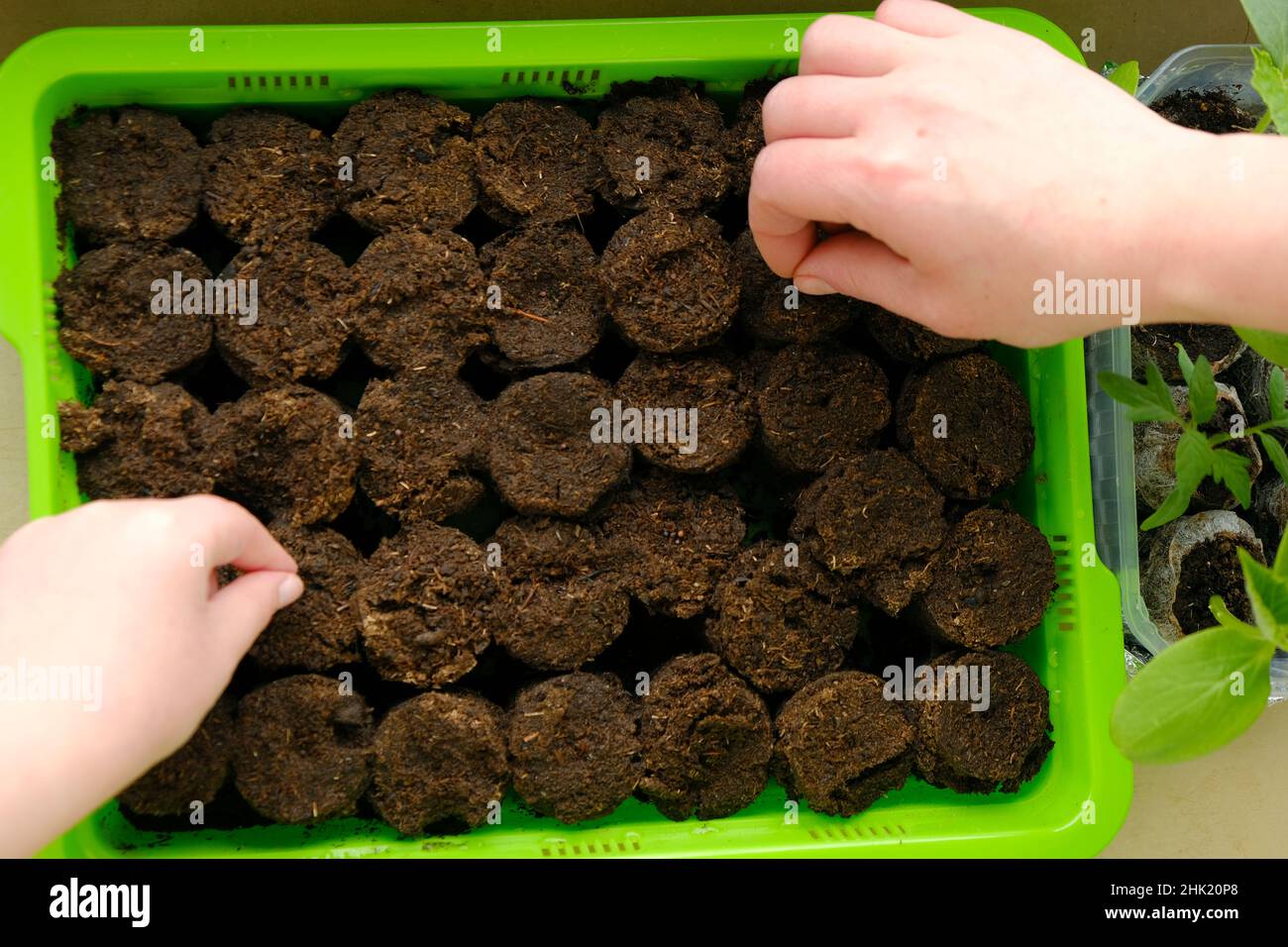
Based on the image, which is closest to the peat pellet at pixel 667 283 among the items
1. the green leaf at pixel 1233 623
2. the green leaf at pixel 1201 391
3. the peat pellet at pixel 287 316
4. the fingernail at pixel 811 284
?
the fingernail at pixel 811 284

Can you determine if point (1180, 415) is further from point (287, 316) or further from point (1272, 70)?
point (287, 316)

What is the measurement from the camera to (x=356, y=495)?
1.51m

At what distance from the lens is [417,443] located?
143cm

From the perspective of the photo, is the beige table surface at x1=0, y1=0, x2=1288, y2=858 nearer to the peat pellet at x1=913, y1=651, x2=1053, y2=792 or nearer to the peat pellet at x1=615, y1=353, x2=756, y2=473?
the peat pellet at x1=913, y1=651, x2=1053, y2=792

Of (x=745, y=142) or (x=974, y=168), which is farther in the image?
(x=745, y=142)

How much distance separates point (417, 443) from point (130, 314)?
40 centimetres

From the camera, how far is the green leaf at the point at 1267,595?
3.54 feet

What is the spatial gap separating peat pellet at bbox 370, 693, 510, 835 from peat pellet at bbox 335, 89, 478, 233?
0.64m

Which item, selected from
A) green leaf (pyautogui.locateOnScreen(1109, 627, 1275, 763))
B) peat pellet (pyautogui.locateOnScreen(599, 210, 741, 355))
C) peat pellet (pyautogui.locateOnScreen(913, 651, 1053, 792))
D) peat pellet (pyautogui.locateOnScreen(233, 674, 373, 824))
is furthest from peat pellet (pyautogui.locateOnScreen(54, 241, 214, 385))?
green leaf (pyautogui.locateOnScreen(1109, 627, 1275, 763))

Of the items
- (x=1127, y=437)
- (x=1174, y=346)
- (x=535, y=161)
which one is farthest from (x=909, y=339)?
(x=535, y=161)

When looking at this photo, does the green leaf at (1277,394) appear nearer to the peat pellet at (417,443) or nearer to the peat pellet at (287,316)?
the peat pellet at (417,443)

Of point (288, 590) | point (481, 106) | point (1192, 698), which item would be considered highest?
point (481, 106)

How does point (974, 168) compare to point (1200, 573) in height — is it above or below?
above
